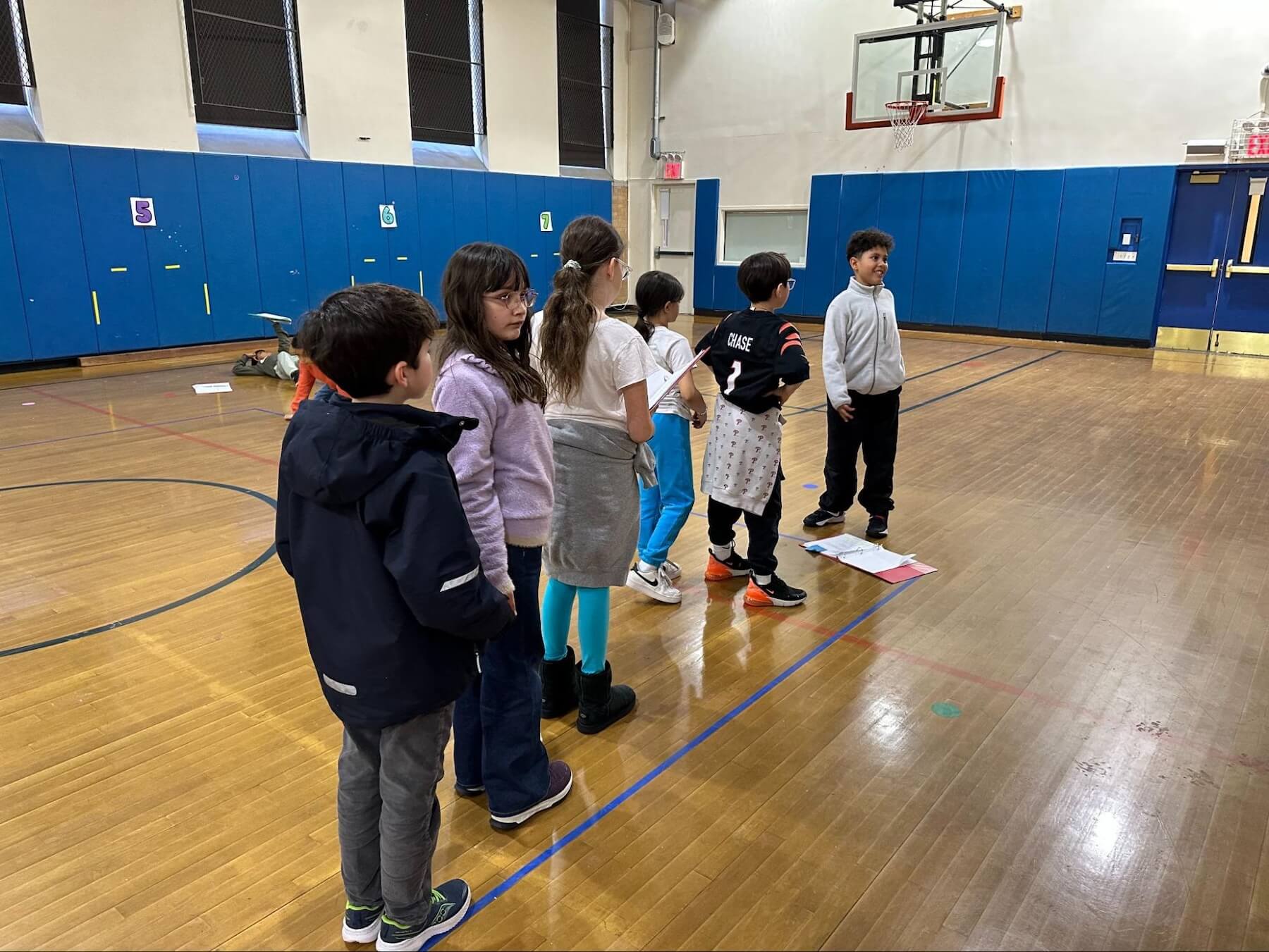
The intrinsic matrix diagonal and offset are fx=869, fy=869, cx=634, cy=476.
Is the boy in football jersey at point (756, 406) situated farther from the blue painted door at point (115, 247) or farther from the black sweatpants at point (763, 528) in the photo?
the blue painted door at point (115, 247)

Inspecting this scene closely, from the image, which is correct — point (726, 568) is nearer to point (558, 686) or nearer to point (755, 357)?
point (755, 357)

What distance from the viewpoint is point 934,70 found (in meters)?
10.4

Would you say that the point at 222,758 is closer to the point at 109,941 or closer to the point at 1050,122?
the point at 109,941

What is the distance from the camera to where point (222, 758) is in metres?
2.33

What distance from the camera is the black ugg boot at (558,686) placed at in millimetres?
2500

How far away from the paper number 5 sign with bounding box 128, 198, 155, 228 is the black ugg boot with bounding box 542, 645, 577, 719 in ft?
29.2

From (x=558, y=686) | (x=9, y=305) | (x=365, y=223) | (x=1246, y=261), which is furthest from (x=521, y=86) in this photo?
(x=558, y=686)

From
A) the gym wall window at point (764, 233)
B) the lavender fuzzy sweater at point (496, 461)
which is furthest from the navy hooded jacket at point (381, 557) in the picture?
the gym wall window at point (764, 233)

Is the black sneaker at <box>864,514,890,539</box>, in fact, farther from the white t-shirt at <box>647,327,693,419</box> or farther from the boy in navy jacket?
the boy in navy jacket

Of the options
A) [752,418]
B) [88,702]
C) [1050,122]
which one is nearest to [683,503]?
[752,418]

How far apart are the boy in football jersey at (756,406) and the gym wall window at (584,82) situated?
11.6 m

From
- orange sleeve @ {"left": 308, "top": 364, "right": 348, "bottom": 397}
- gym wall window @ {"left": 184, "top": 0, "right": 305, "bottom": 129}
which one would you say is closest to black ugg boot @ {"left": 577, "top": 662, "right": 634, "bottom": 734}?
orange sleeve @ {"left": 308, "top": 364, "right": 348, "bottom": 397}

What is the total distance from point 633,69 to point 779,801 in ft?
47.8

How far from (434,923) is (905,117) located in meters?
11.7
